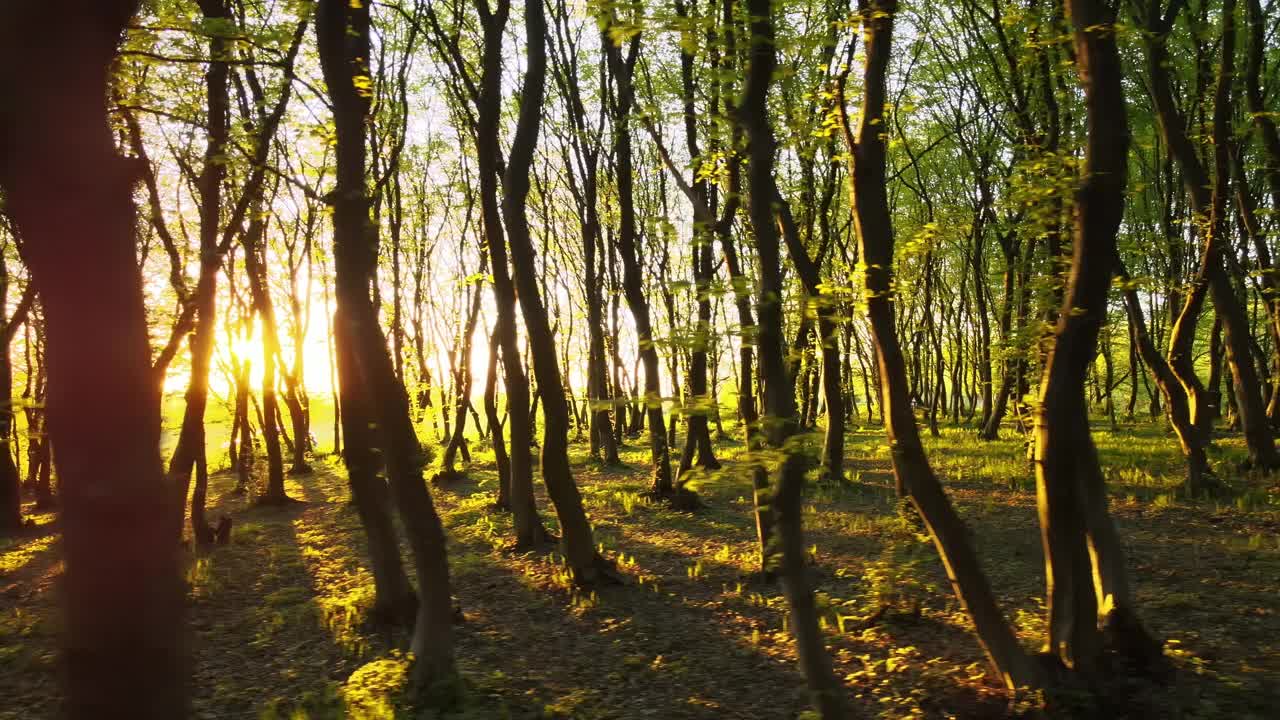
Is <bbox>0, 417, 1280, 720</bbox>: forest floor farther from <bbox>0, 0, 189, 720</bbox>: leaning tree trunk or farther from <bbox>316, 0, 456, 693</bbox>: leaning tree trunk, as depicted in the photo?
<bbox>316, 0, 456, 693</bbox>: leaning tree trunk

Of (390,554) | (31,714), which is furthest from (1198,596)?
(31,714)

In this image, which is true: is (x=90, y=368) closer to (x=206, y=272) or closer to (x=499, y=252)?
(x=499, y=252)

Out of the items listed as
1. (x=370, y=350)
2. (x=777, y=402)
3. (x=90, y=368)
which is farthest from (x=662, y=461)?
(x=90, y=368)

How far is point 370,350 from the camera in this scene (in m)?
5.31

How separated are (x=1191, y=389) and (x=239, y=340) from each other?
2016cm

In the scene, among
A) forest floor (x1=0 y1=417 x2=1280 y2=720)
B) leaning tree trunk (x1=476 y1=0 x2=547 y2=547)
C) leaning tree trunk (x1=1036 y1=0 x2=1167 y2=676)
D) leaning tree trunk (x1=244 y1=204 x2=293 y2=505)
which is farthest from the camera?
leaning tree trunk (x1=244 y1=204 x2=293 y2=505)

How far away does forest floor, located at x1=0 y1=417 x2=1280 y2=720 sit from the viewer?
5.13 m

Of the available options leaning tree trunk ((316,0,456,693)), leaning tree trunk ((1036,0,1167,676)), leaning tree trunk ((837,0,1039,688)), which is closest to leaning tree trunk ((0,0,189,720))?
leaning tree trunk ((316,0,456,693))

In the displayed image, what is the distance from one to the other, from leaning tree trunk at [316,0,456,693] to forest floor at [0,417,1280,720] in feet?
1.44

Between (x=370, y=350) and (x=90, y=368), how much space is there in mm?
3101

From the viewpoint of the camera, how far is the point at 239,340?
754 inches

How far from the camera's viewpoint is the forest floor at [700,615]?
16.8 feet

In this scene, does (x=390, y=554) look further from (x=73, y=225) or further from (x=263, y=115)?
(x=263, y=115)

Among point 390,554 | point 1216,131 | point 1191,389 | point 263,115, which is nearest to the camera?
point 390,554
